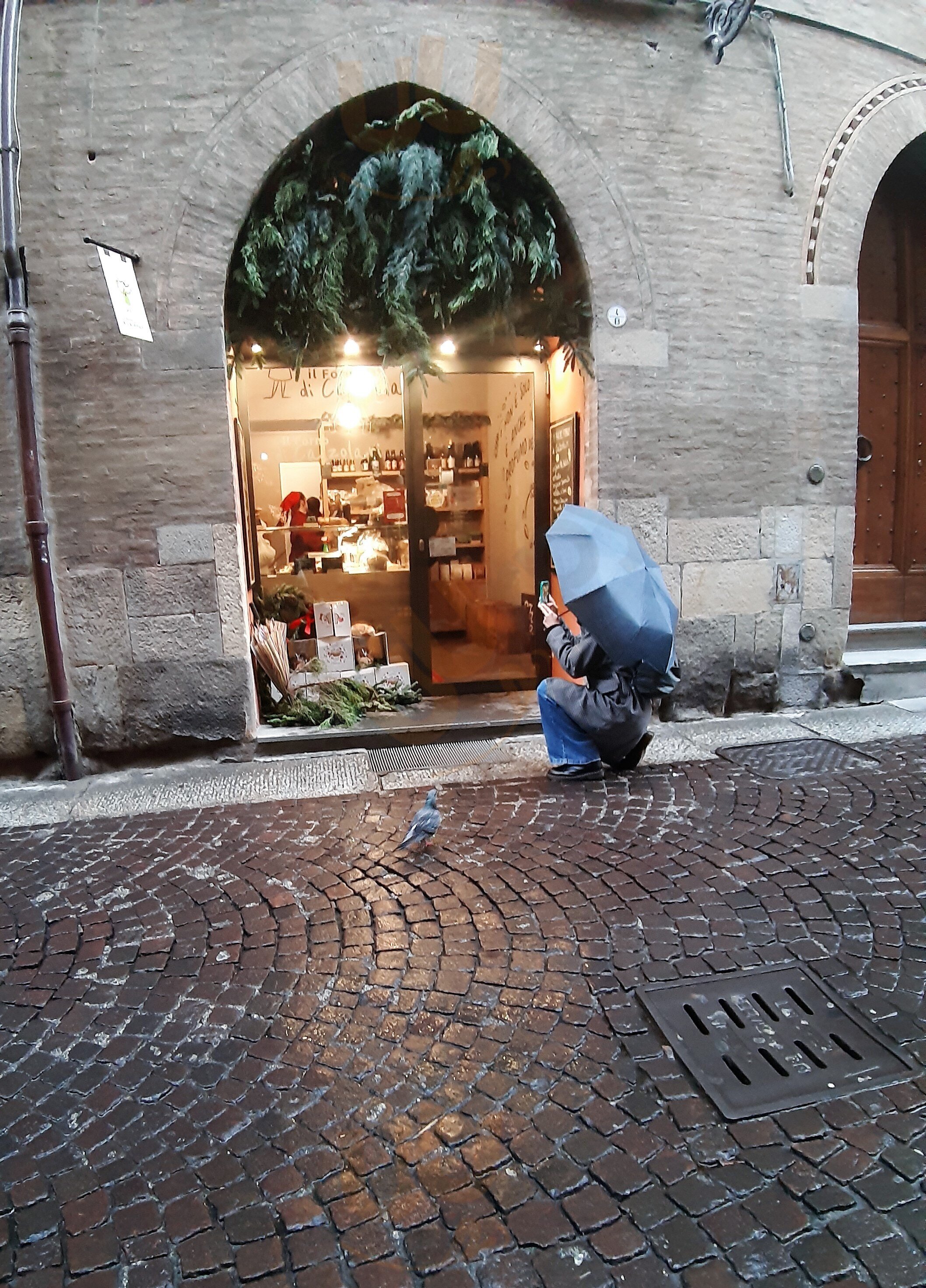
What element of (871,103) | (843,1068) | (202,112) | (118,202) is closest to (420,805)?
(843,1068)

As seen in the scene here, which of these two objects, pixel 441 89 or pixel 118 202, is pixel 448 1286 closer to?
pixel 118 202

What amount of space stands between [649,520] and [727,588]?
2.61 ft

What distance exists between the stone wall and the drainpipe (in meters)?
0.13

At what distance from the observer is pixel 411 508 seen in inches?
265

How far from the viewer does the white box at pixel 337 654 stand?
633 centimetres

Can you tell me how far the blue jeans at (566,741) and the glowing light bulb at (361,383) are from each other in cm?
346

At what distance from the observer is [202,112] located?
191 inches

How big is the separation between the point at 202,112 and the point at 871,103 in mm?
4717

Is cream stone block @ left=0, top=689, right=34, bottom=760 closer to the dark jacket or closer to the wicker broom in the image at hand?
the wicker broom

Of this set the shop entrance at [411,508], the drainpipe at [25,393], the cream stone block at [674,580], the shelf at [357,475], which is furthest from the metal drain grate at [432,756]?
the shelf at [357,475]

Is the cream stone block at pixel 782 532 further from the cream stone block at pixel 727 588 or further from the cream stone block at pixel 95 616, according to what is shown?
the cream stone block at pixel 95 616

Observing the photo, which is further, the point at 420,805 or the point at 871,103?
the point at 871,103

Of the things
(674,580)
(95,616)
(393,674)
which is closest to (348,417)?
(393,674)

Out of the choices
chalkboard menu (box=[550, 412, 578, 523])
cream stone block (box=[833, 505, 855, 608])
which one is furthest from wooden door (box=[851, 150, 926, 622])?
chalkboard menu (box=[550, 412, 578, 523])
